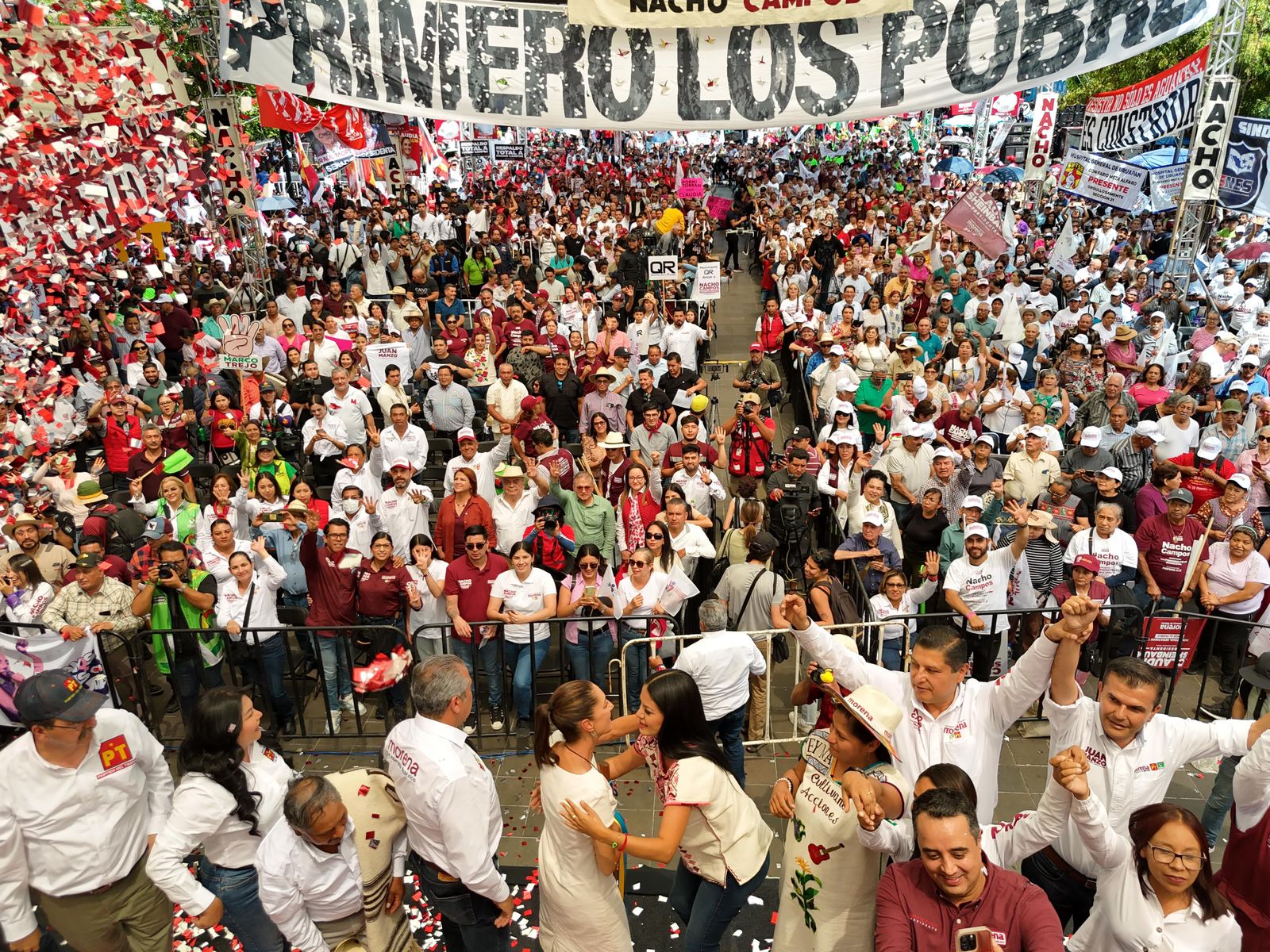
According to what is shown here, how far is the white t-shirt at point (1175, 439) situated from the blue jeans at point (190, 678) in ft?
29.4

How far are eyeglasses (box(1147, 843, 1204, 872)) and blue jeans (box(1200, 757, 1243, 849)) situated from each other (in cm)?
267

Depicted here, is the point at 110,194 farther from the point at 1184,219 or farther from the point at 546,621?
the point at 1184,219

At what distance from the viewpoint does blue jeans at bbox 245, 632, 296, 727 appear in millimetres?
6621

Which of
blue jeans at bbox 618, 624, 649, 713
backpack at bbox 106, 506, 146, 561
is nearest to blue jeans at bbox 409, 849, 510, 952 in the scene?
blue jeans at bbox 618, 624, 649, 713

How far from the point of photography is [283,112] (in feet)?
41.4

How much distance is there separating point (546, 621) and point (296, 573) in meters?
2.26

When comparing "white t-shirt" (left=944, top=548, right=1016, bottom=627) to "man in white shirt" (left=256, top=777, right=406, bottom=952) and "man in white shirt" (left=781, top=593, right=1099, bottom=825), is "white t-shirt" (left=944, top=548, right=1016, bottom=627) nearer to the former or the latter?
"man in white shirt" (left=781, top=593, right=1099, bottom=825)

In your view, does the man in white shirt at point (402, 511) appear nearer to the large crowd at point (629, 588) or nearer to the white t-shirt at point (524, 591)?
the large crowd at point (629, 588)

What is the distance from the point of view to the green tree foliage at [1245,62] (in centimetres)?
2256

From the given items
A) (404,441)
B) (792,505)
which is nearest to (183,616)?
→ (404,441)

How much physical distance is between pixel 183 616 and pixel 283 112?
8.79m

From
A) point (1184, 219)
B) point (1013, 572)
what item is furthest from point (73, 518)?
point (1184, 219)

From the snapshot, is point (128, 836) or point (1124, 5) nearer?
point (128, 836)

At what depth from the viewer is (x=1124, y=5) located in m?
7.57
